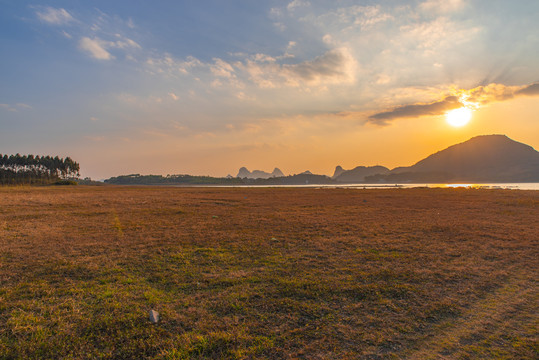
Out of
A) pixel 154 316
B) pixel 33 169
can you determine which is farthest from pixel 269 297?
pixel 33 169

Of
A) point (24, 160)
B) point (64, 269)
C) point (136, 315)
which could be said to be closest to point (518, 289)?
point (136, 315)

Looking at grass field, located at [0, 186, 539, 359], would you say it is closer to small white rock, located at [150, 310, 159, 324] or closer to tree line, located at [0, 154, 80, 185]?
small white rock, located at [150, 310, 159, 324]

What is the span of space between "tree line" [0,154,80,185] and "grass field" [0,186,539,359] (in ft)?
400

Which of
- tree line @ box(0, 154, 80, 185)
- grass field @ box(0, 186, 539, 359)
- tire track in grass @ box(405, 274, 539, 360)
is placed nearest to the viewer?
tire track in grass @ box(405, 274, 539, 360)

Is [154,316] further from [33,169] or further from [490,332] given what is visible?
[33,169]

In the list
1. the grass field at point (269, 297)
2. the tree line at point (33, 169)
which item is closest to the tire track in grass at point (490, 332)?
the grass field at point (269, 297)

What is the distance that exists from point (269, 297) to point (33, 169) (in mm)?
145319

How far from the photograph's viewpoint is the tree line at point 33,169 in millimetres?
97375

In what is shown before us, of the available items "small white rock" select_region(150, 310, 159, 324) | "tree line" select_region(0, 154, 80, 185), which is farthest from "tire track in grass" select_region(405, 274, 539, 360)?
"tree line" select_region(0, 154, 80, 185)

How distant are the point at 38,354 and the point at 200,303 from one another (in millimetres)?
3128

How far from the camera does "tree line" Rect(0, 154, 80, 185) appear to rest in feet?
319

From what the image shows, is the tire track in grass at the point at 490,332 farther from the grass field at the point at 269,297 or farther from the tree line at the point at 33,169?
the tree line at the point at 33,169

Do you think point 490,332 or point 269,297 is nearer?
point 490,332

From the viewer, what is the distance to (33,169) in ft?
352
